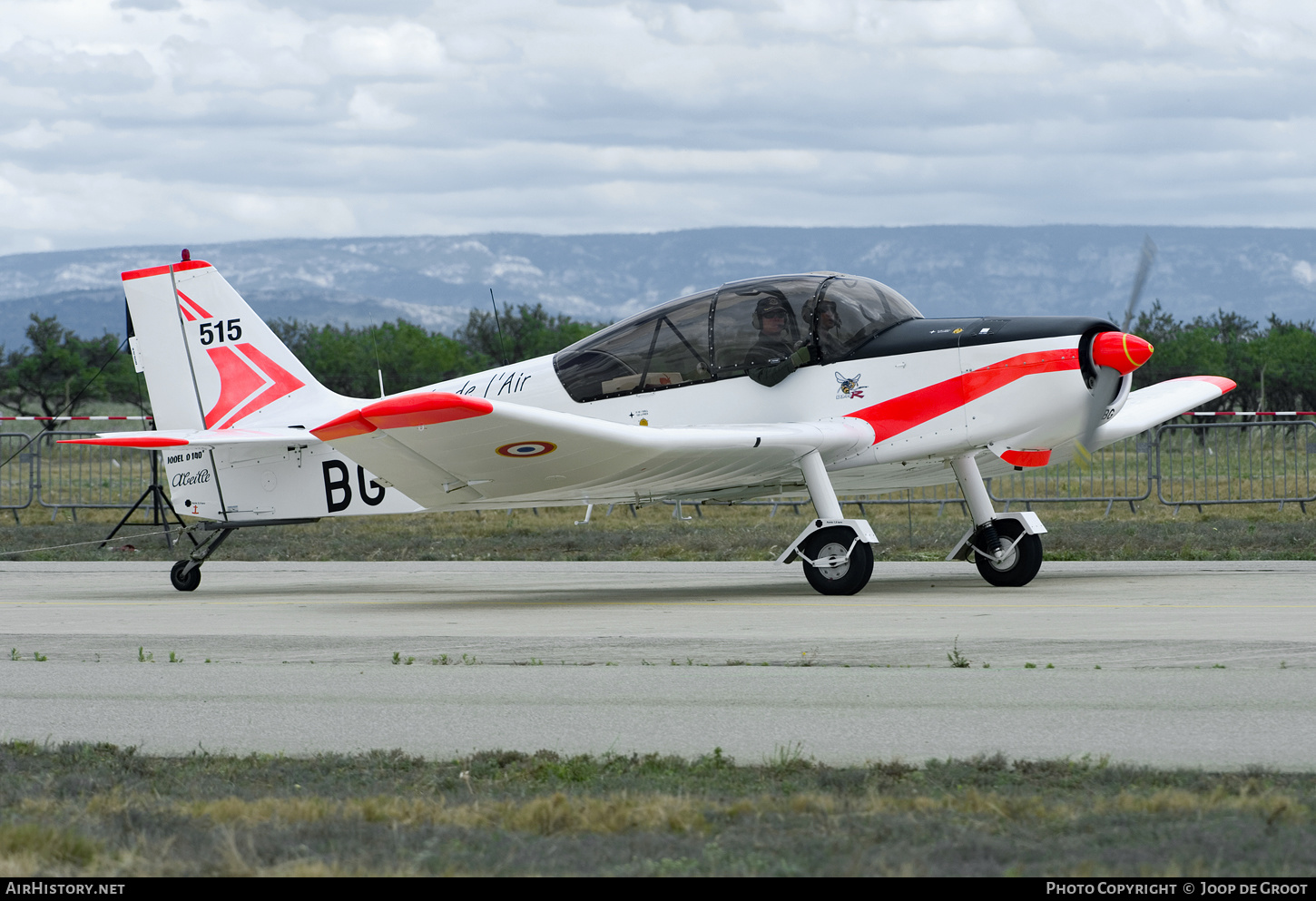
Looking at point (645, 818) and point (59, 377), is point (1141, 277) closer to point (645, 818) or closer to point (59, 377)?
point (645, 818)

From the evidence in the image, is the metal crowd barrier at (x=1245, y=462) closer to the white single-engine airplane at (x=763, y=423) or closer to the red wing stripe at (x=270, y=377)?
the white single-engine airplane at (x=763, y=423)

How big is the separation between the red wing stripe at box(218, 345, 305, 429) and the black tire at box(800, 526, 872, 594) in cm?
574

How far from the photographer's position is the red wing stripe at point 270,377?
46.4 ft

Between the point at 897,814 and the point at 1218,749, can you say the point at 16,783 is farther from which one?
the point at 1218,749

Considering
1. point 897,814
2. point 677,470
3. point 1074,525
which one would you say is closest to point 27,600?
point 677,470

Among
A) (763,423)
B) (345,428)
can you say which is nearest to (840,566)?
(763,423)

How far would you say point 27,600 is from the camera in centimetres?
1276

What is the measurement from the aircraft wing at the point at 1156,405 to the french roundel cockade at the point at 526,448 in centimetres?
475

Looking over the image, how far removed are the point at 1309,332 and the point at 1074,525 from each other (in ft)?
112

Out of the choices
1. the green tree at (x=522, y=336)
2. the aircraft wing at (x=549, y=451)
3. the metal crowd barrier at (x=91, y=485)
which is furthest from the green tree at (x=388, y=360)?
the aircraft wing at (x=549, y=451)

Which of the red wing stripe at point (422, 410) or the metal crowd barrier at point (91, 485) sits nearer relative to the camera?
the red wing stripe at point (422, 410)

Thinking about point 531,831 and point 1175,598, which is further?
point 1175,598

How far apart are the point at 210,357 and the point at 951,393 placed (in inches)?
293

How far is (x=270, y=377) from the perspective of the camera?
46.5ft
